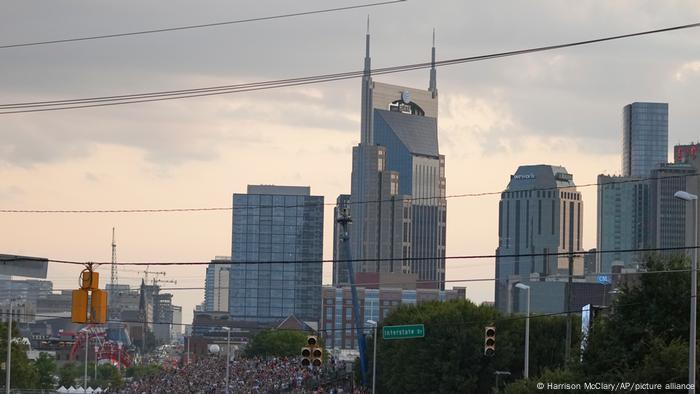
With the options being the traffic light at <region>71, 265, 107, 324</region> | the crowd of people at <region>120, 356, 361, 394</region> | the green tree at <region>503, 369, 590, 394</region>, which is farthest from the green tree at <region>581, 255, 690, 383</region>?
the crowd of people at <region>120, 356, 361, 394</region>

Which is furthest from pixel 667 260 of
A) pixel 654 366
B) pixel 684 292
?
pixel 654 366

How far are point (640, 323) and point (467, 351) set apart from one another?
49055 millimetres

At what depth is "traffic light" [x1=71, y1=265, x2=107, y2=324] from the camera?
45.1 metres

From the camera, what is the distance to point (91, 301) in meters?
46.1

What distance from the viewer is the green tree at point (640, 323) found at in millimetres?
66750

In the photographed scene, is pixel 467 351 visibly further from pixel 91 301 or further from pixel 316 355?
pixel 91 301

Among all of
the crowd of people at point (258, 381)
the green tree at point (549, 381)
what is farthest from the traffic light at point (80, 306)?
the crowd of people at point (258, 381)

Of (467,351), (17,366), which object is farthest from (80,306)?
(17,366)

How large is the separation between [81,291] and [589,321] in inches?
1440

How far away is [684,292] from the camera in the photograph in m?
67.8

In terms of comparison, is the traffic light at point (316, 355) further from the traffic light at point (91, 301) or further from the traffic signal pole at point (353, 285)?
the traffic signal pole at point (353, 285)

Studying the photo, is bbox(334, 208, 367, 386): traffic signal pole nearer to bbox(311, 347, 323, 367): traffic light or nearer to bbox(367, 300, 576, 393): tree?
bbox(367, 300, 576, 393): tree

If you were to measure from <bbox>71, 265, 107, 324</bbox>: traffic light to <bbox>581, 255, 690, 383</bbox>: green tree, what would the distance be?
27.2m

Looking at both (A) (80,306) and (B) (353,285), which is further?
(B) (353,285)
